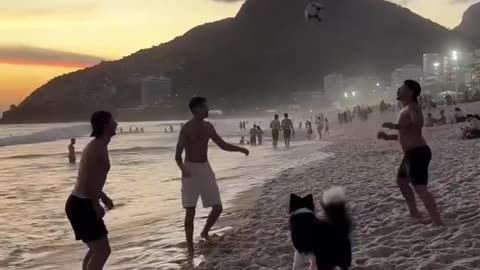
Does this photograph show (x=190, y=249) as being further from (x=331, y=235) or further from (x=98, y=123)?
(x=331, y=235)

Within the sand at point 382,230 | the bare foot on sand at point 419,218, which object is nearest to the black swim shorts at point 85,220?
the sand at point 382,230

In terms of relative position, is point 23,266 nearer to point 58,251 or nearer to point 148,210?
point 58,251

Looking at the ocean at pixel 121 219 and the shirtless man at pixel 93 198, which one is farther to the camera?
the ocean at pixel 121 219

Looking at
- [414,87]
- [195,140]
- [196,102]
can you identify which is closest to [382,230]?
[414,87]

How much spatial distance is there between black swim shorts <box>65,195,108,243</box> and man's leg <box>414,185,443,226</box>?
3514 millimetres

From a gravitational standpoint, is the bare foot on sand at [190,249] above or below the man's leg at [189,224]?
below

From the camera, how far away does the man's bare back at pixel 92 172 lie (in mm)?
4594

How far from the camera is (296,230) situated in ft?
15.1

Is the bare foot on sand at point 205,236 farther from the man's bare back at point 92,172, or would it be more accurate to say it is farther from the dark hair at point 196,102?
the man's bare back at point 92,172

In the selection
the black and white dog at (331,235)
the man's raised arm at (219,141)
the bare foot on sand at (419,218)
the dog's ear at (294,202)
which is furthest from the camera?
the man's raised arm at (219,141)

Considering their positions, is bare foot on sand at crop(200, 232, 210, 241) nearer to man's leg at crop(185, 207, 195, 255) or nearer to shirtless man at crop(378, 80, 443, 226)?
man's leg at crop(185, 207, 195, 255)

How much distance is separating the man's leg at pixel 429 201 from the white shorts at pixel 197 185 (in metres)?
2.40

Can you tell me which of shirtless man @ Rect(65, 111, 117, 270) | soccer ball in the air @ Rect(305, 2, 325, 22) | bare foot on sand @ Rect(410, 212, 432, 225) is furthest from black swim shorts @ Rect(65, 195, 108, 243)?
soccer ball in the air @ Rect(305, 2, 325, 22)

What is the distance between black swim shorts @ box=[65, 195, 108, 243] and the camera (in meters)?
4.52
